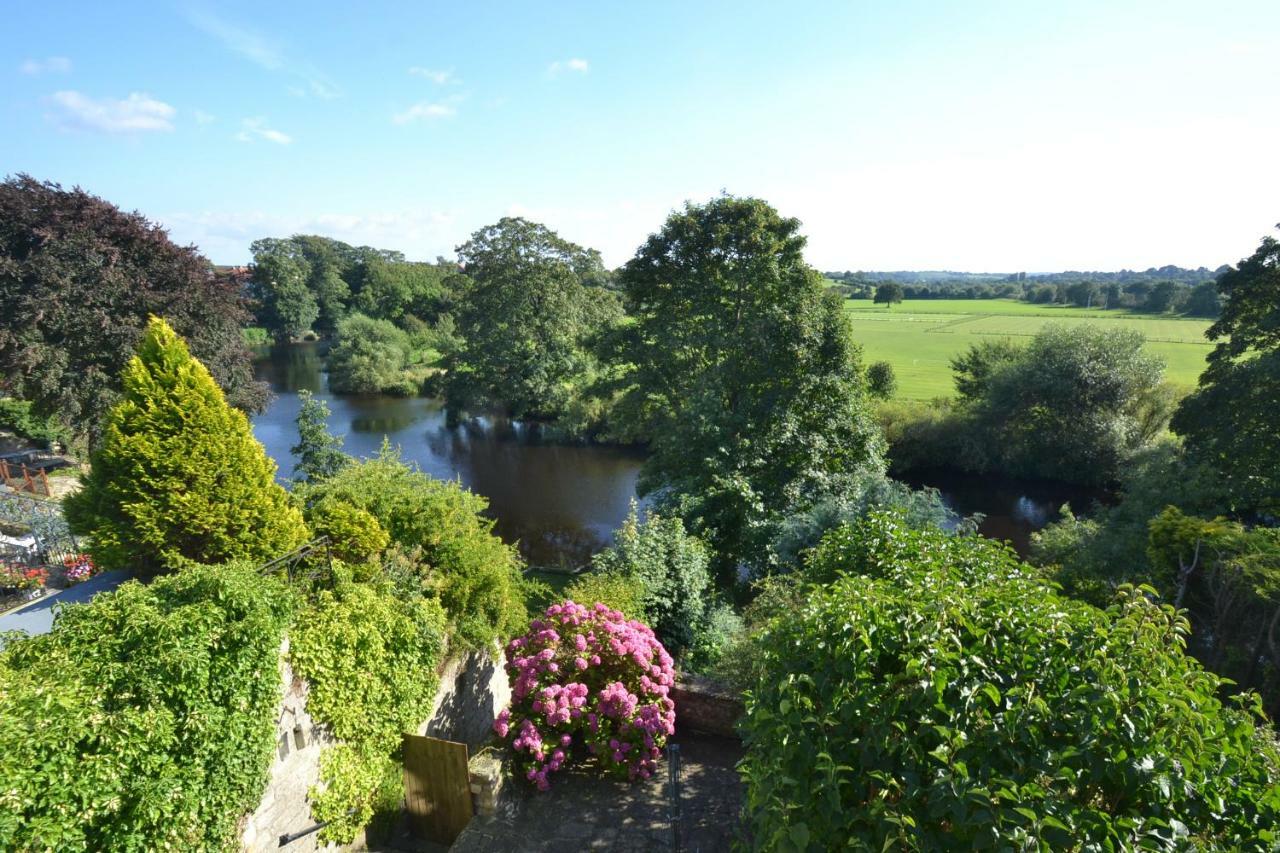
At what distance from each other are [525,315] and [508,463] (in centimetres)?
702

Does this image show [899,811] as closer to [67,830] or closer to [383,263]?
[67,830]

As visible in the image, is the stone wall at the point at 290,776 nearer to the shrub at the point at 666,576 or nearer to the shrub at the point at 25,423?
the shrub at the point at 666,576

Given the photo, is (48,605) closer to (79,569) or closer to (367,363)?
(79,569)

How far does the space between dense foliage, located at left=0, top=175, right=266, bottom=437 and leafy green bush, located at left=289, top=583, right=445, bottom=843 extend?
13754mm

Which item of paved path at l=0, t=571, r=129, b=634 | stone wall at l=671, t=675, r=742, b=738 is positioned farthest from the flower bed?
stone wall at l=671, t=675, r=742, b=738

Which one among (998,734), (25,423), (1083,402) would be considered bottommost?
(25,423)

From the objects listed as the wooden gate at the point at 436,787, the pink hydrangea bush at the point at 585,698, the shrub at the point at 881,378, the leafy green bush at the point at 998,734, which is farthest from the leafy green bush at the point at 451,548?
the shrub at the point at 881,378

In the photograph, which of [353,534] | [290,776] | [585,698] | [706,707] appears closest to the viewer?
[290,776]

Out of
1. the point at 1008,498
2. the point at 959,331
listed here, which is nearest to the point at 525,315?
the point at 1008,498

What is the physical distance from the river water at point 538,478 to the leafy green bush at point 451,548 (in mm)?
9262

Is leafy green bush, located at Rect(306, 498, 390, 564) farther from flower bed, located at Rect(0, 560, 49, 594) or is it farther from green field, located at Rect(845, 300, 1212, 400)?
green field, located at Rect(845, 300, 1212, 400)

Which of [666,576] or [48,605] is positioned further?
[666,576]

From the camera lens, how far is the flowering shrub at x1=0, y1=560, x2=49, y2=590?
1052 centimetres

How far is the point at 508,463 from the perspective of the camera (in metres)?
29.2
